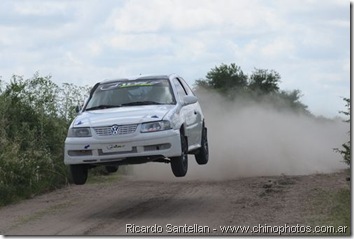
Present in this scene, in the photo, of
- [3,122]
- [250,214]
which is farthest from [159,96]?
[3,122]

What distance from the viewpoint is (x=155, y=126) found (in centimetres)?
1353

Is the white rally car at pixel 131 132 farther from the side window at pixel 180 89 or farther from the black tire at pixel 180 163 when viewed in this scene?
the side window at pixel 180 89

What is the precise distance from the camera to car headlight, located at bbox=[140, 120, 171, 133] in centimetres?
1348

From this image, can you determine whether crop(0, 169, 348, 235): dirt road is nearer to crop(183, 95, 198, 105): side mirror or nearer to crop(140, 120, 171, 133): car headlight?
crop(140, 120, 171, 133): car headlight

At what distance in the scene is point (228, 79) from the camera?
1815 inches

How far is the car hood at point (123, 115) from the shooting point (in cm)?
1355

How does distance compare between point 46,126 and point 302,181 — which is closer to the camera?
point 302,181

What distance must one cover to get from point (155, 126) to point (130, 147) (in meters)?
0.53

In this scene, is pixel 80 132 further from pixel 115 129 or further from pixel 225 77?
pixel 225 77

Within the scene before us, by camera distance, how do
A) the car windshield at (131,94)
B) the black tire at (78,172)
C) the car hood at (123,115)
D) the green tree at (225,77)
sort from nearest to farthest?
1. the car hood at (123,115)
2. the black tire at (78,172)
3. the car windshield at (131,94)
4. the green tree at (225,77)

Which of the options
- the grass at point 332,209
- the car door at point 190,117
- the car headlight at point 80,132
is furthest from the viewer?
the car door at point 190,117

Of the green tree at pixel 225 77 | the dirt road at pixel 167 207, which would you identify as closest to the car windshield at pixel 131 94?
the dirt road at pixel 167 207

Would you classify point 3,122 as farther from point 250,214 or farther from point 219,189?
point 250,214

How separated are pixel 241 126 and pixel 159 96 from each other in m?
9.37
